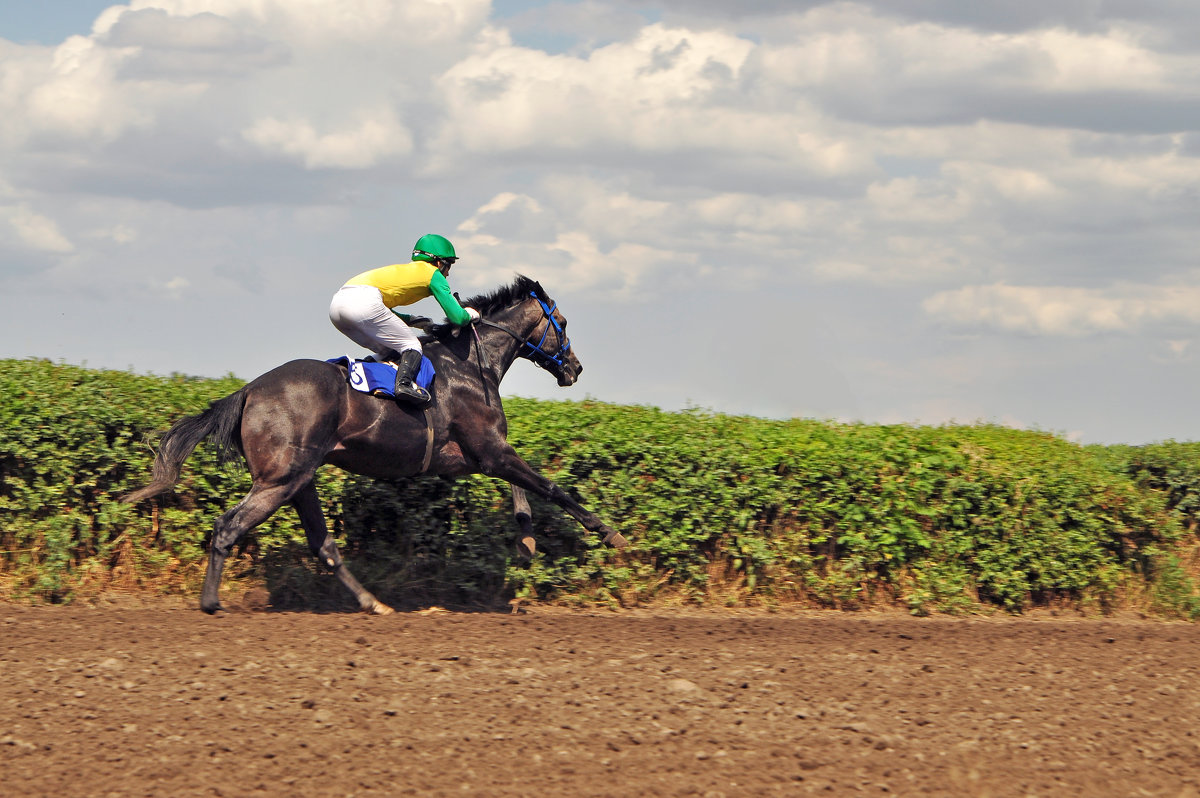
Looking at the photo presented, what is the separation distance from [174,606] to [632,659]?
3.63m

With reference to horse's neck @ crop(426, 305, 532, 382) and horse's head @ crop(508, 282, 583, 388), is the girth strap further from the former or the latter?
horse's head @ crop(508, 282, 583, 388)

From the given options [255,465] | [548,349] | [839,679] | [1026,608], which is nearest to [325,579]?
[255,465]

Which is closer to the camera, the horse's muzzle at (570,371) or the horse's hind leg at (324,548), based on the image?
the horse's hind leg at (324,548)

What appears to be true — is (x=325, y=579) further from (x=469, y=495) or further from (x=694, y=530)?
(x=694, y=530)

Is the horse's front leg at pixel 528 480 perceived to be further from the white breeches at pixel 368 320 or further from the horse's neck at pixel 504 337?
the white breeches at pixel 368 320

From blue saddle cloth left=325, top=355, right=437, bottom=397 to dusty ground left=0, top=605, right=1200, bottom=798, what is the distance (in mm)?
1649

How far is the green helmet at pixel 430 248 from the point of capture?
8.55 meters

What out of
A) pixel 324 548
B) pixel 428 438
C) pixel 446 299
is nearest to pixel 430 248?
pixel 446 299

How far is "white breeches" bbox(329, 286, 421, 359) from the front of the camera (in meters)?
8.03

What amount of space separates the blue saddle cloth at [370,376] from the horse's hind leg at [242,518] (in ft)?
2.86

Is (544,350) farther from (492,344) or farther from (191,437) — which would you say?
(191,437)

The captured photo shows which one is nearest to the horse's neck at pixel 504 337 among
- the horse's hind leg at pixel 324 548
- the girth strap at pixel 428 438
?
the girth strap at pixel 428 438

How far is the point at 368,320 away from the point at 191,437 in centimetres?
147

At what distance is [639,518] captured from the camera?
30.1 ft
